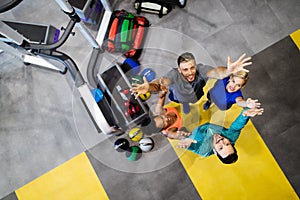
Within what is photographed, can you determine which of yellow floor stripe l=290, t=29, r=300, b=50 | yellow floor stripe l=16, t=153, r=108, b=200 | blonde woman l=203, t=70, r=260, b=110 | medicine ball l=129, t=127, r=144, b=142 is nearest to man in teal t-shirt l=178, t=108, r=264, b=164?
blonde woman l=203, t=70, r=260, b=110

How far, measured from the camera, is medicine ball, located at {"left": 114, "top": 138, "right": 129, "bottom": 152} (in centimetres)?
311

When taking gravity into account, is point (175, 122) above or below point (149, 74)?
below

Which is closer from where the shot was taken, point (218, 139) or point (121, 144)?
point (218, 139)

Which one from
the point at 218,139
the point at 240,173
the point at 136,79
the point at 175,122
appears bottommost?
the point at 240,173

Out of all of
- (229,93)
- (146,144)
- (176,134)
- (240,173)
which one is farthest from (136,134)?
(240,173)

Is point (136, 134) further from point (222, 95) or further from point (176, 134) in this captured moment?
point (222, 95)

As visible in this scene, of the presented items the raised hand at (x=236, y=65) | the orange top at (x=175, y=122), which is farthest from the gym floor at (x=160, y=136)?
the raised hand at (x=236, y=65)

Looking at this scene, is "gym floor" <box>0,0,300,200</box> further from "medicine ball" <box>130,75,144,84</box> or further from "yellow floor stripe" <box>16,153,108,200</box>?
"medicine ball" <box>130,75,144,84</box>

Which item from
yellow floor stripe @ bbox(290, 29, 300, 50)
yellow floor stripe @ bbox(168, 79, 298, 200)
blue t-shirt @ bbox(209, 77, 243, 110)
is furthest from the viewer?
yellow floor stripe @ bbox(290, 29, 300, 50)

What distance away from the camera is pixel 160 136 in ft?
10.5

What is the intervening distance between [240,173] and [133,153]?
106 cm

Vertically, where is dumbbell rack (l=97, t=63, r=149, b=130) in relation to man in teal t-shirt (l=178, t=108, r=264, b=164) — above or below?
above

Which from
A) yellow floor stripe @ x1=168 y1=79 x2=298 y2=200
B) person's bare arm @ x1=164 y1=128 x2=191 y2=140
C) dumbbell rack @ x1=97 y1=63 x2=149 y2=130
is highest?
dumbbell rack @ x1=97 y1=63 x2=149 y2=130

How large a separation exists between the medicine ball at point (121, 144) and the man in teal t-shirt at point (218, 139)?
1.83 feet
